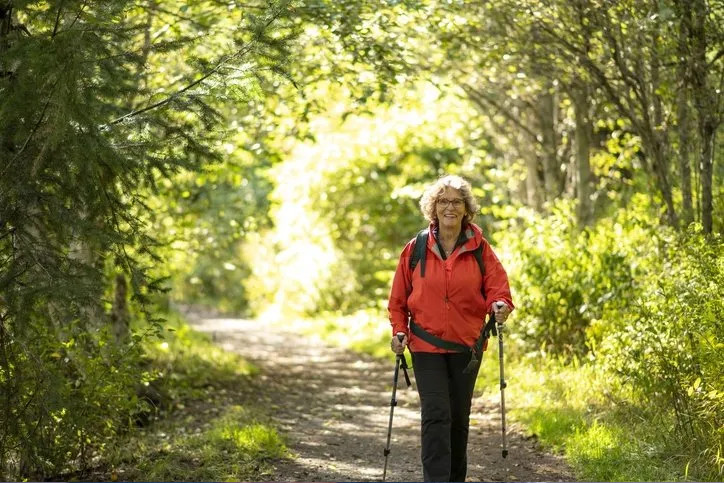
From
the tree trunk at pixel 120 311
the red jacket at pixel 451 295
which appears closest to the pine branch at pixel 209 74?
the red jacket at pixel 451 295

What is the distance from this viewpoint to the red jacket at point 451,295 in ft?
17.5

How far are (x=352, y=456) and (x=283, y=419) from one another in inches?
78.3

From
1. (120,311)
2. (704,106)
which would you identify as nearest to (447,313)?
(704,106)

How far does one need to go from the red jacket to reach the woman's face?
107 millimetres

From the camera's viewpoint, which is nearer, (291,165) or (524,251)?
(524,251)

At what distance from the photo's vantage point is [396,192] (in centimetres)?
1742

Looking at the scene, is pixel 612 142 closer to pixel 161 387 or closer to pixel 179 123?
pixel 161 387

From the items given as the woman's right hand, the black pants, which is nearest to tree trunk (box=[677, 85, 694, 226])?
the black pants

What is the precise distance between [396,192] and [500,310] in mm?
12235

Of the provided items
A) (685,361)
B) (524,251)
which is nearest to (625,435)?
(685,361)

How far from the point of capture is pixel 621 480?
19.1 feet

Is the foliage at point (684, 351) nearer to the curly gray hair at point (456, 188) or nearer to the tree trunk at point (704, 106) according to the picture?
the tree trunk at point (704, 106)

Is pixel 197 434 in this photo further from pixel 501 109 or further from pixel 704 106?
pixel 501 109

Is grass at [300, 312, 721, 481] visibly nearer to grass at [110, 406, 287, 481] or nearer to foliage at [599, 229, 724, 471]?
foliage at [599, 229, 724, 471]
